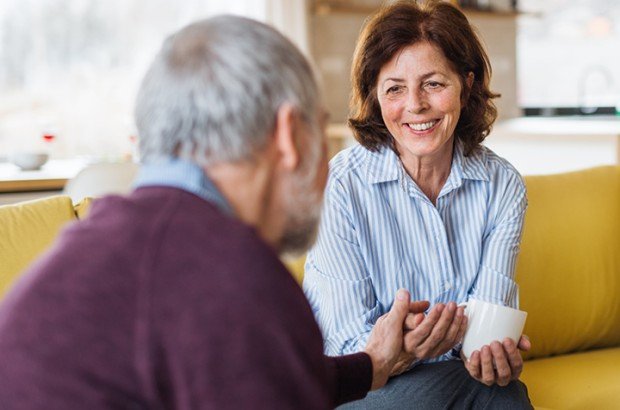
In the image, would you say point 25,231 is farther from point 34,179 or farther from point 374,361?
point 34,179

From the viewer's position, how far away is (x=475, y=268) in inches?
78.9

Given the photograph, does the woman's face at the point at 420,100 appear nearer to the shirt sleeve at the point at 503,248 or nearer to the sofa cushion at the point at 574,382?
the shirt sleeve at the point at 503,248

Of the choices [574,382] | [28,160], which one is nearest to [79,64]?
[28,160]

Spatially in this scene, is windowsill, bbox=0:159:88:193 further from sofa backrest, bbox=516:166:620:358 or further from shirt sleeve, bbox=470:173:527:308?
shirt sleeve, bbox=470:173:527:308

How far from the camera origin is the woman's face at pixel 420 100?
6.57 feet

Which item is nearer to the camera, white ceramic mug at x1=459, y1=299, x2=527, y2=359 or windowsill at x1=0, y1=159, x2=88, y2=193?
white ceramic mug at x1=459, y1=299, x2=527, y2=359

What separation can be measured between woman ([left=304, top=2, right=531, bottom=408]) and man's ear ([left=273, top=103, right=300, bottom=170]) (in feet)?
2.89

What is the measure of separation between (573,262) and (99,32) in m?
Answer: 3.15

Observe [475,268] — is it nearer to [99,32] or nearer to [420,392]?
[420,392]

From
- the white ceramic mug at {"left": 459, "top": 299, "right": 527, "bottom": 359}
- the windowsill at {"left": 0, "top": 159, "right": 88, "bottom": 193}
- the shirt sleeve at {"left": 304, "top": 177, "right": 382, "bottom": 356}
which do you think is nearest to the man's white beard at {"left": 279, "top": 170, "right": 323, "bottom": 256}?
the white ceramic mug at {"left": 459, "top": 299, "right": 527, "bottom": 359}

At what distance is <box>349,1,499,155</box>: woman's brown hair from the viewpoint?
6.61 feet

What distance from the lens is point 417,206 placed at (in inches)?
79.1

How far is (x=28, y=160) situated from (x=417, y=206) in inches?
103

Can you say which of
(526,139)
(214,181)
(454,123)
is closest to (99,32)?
(526,139)
